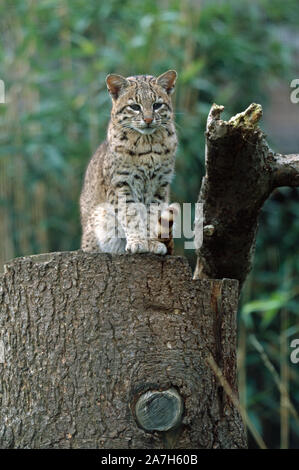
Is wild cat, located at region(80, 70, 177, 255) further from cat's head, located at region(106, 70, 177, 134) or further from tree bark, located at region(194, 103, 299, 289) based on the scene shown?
tree bark, located at region(194, 103, 299, 289)

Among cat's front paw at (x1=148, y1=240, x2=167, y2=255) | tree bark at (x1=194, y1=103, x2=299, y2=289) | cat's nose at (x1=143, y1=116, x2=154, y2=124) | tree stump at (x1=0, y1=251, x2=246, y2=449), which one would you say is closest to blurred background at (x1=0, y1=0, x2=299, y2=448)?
cat's nose at (x1=143, y1=116, x2=154, y2=124)

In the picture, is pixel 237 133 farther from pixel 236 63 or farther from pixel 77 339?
pixel 236 63

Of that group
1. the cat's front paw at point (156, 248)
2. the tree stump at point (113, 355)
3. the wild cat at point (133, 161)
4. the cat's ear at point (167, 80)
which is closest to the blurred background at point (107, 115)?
the cat's ear at point (167, 80)

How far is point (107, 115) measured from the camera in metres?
5.45

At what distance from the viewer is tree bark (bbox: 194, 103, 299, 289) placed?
289 centimetres

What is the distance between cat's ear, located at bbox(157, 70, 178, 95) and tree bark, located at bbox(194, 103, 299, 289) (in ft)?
2.79

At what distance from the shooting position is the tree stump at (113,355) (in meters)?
2.69

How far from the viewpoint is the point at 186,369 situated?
279cm

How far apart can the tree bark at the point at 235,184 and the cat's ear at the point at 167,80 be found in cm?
85

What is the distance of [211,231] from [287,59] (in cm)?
335

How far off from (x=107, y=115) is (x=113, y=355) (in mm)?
3045

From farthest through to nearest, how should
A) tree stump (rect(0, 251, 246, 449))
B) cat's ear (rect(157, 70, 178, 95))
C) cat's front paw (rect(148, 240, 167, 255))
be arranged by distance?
1. cat's ear (rect(157, 70, 178, 95))
2. cat's front paw (rect(148, 240, 167, 255))
3. tree stump (rect(0, 251, 246, 449))

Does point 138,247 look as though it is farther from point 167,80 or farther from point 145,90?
point 167,80

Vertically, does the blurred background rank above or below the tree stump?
above
